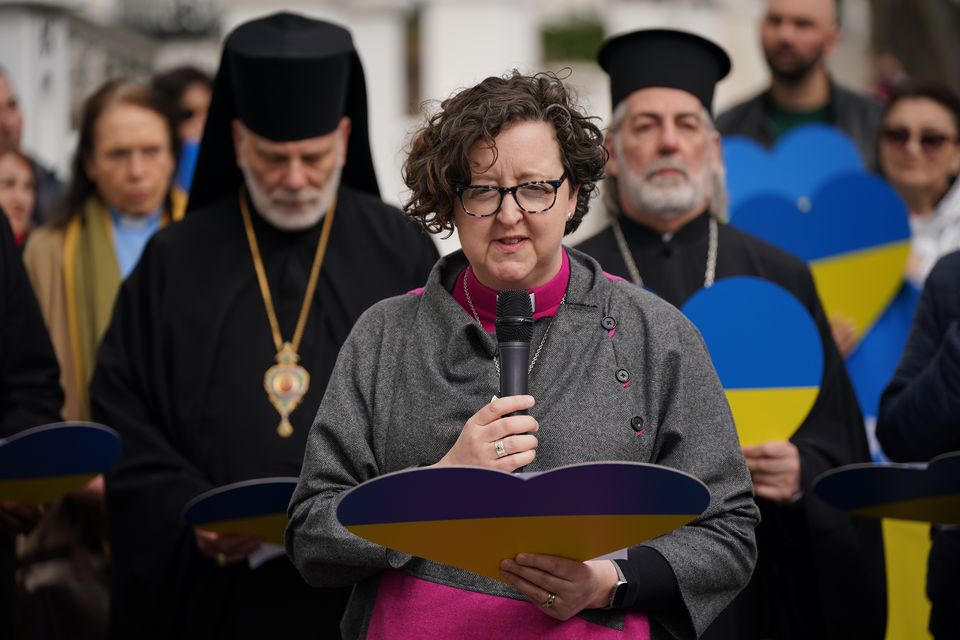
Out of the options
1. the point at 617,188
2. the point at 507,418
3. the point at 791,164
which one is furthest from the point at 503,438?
the point at 791,164

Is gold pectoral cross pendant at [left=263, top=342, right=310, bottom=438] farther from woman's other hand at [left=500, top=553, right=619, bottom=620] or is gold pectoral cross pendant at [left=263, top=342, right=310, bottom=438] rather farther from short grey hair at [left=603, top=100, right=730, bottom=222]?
woman's other hand at [left=500, top=553, right=619, bottom=620]

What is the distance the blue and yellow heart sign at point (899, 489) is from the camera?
4141mm

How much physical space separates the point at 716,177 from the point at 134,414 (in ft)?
6.86

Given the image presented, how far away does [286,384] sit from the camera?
5.22 m

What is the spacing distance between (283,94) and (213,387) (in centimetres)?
97

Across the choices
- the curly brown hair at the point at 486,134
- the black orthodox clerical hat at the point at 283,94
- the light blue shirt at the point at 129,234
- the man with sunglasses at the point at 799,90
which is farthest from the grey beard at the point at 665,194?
the man with sunglasses at the point at 799,90

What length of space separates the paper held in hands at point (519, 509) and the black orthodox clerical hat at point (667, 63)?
256 centimetres

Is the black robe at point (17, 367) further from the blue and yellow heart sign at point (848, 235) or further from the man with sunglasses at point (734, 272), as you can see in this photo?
the blue and yellow heart sign at point (848, 235)

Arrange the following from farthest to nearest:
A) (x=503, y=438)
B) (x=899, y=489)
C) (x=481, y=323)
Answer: (x=899, y=489) → (x=481, y=323) → (x=503, y=438)

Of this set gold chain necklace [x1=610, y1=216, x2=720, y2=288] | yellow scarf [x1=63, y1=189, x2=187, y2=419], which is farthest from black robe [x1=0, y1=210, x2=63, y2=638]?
gold chain necklace [x1=610, y1=216, x2=720, y2=288]

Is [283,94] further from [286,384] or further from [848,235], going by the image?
[848,235]

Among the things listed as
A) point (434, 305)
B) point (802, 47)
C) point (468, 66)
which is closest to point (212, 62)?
point (468, 66)

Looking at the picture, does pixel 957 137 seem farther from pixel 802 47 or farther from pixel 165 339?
pixel 165 339

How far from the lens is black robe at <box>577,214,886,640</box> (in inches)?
200
